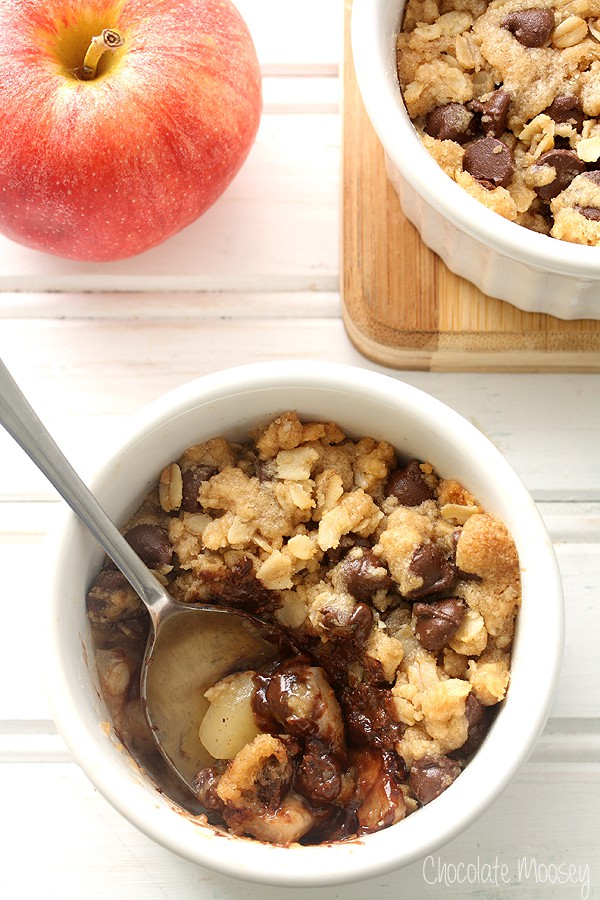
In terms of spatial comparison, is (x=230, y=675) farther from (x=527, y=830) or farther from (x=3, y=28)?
(x=3, y=28)

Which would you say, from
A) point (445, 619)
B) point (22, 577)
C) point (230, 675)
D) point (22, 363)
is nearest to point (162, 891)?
point (230, 675)

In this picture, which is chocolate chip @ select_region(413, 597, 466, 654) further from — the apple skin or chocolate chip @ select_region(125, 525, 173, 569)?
the apple skin

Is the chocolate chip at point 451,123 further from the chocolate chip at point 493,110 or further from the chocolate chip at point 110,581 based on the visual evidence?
the chocolate chip at point 110,581

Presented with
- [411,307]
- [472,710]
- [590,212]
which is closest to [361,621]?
[472,710]

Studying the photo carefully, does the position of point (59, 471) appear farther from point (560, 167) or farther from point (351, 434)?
point (560, 167)

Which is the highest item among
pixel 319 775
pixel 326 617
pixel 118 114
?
pixel 118 114

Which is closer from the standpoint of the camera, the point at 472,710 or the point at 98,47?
the point at 472,710
